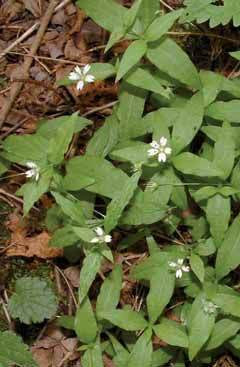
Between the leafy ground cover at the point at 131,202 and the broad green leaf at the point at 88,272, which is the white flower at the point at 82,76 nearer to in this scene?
the leafy ground cover at the point at 131,202

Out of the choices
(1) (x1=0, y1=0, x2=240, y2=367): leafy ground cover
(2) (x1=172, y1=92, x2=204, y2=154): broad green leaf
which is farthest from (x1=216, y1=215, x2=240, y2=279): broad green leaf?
(2) (x1=172, y1=92, x2=204, y2=154): broad green leaf

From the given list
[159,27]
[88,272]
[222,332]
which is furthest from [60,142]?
[222,332]

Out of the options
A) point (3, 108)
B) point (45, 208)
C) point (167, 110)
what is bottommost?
point (45, 208)

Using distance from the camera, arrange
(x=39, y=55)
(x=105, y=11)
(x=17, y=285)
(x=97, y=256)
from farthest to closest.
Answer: (x=39, y=55) < (x=17, y=285) < (x=105, y=11) < (x=97, y=256)

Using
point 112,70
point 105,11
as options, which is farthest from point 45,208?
point 105,11

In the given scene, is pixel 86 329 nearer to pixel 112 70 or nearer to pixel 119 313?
pixel 119 313

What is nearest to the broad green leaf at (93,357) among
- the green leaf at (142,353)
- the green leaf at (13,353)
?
the green leaf at (142,353)

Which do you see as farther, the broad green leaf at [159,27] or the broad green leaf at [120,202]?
the broad green leaf at [159,27]
